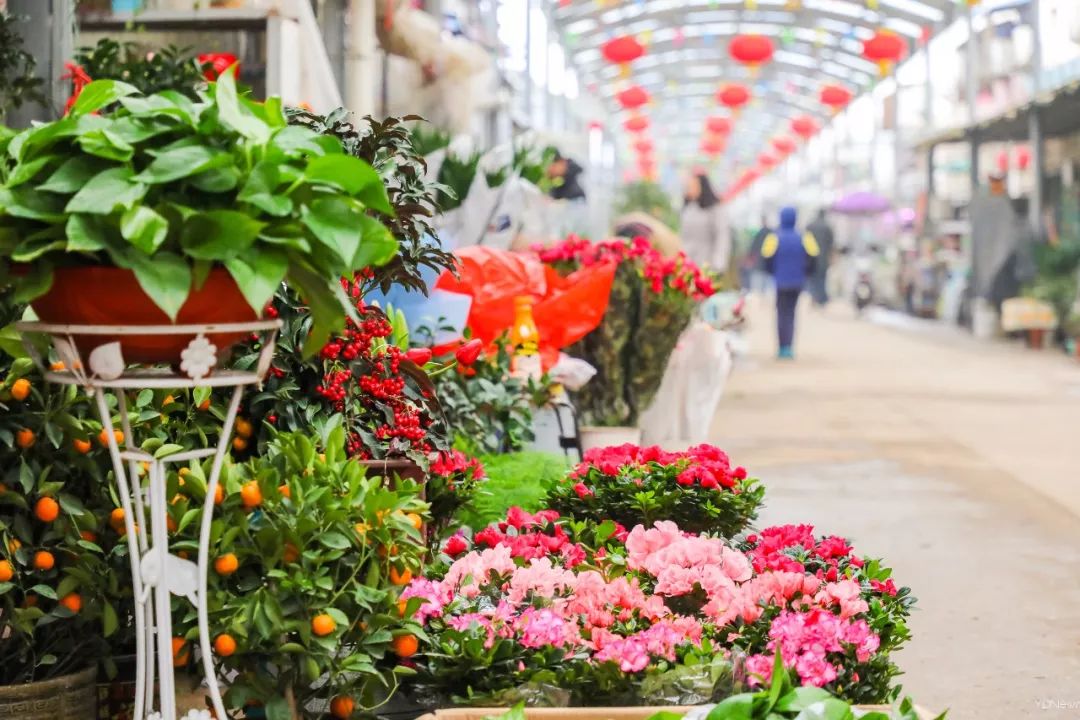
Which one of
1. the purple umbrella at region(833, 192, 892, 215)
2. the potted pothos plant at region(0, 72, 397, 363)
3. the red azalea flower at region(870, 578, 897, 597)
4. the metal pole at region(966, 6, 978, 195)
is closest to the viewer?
the potted pothos plant at region(0, 72, 397, 363)

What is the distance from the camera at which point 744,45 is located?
20.8m

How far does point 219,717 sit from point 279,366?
3.25 ft

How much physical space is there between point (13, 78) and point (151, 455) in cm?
361

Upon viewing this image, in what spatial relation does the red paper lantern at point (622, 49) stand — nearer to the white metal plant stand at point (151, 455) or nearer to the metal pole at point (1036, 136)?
the metal pole at point (1036, 136)

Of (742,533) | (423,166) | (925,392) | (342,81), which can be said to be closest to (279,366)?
(423,166)

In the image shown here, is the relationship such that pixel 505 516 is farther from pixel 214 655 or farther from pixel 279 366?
pixel 214 655

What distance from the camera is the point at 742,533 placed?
13.0ft

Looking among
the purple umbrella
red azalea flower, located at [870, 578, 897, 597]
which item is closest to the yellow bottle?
red azalea flower, located at [870, 578, 897, 597]

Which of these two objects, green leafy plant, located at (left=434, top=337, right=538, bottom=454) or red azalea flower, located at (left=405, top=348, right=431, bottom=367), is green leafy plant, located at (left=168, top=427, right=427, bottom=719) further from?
green leafy plant, located at (left=434, top=337, right=538, bottom=454)

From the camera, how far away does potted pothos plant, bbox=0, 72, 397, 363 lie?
6.79 ft

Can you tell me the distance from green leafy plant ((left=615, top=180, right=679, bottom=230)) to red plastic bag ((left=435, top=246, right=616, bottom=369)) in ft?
53.0

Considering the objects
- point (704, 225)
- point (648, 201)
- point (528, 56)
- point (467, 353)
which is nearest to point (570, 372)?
point (467, 353)

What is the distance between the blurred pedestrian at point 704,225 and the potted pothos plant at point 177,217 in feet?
39.6

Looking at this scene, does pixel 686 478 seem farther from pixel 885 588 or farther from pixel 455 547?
pixel 885 588
